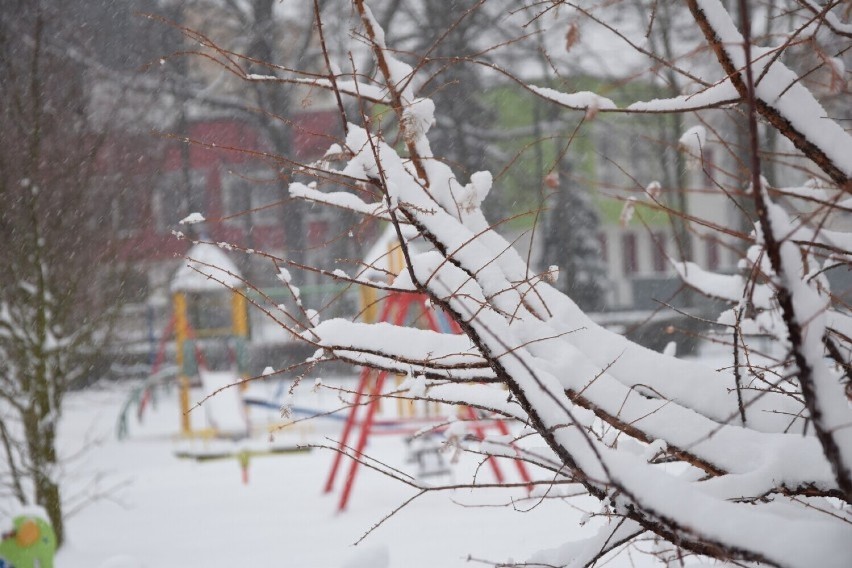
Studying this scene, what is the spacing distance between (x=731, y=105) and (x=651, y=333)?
1529 cm

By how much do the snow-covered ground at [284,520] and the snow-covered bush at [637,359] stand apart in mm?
1731

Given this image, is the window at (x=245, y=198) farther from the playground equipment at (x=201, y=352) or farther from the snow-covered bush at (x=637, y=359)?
the snow-covered bush at (x=637, y=359)

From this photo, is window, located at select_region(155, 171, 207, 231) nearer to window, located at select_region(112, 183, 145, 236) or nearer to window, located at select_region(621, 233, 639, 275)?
window, located at select_region(112, 183, 145, 236)

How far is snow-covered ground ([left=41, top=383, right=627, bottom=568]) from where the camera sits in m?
5.96

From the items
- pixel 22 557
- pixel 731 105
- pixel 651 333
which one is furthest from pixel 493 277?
pixel 651 333

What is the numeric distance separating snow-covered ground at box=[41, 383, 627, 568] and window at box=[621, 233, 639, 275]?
73.2 feet

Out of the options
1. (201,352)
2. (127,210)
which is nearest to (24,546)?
(127,210)

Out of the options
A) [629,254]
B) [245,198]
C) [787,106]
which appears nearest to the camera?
[787,106]

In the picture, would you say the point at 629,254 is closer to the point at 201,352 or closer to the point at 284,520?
the point at 201,352

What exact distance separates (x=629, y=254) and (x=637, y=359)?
106 feet

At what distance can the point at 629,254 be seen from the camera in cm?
3359

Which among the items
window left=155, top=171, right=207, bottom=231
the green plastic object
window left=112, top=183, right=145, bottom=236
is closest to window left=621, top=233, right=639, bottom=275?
window left=155, top=171, right=207, bottom=231

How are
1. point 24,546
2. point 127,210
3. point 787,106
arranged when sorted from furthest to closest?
1. point 127,210
2. point 24,546
3. point 787,106

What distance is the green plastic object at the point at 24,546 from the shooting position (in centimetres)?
512
